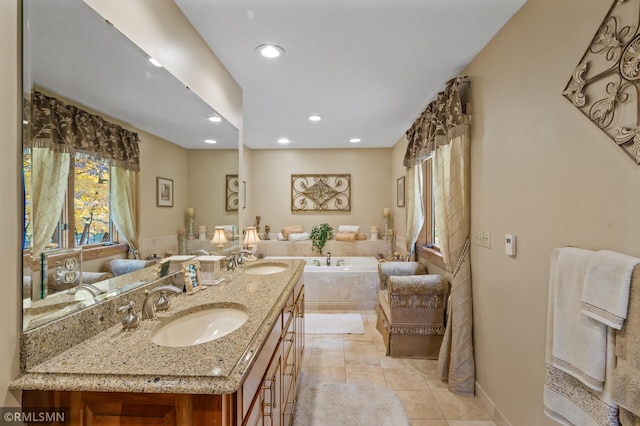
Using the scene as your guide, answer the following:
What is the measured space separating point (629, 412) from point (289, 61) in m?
2.50

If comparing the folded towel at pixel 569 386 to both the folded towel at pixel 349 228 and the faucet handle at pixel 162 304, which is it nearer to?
the faucet handle at pixel 162 304

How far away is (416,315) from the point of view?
8.63ft

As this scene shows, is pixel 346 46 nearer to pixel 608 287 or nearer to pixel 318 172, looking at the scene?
pixel 608 287

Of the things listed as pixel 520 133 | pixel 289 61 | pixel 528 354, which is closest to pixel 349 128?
pixel 289 61

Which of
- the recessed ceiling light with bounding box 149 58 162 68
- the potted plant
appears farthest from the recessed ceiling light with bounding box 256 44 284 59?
the potted plant

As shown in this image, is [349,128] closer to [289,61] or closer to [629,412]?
[289,61]

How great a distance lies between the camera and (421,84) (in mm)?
2502

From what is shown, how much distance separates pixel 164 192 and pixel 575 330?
6.66 feet

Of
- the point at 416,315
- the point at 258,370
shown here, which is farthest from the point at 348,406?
the point at 258,370

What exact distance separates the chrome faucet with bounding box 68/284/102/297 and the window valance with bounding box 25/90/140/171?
48 cm

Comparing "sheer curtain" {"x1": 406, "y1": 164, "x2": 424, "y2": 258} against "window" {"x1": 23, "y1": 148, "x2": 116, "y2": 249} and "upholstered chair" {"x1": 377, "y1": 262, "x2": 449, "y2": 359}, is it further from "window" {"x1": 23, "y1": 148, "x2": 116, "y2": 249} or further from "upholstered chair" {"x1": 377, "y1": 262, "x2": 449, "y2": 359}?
"window" {"x1": 23, "y1": 148, "x2": 116, "y2": 249}

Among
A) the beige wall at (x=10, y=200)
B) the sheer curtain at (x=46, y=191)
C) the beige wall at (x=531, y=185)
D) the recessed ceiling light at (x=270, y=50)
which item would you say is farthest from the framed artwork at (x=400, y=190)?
the beige wall at (x=10, y=200)

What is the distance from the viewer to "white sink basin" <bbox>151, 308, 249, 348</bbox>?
121 centimetres

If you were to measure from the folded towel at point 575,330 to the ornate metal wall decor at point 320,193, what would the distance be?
4053mm
